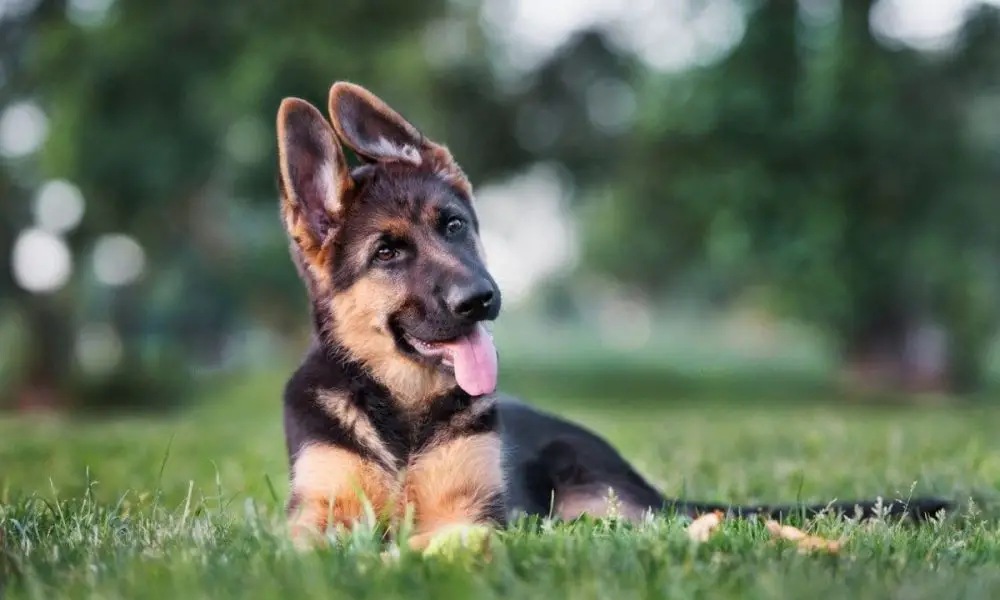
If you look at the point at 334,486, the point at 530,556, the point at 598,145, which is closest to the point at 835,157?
the point at 598,145

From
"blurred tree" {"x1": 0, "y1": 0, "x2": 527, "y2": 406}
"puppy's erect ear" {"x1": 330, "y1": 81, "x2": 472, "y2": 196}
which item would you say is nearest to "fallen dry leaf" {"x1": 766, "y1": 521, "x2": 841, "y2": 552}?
"puppy's erect ear" {"x1": 330, "y1": 81, "x2": 472, "y2": 196}

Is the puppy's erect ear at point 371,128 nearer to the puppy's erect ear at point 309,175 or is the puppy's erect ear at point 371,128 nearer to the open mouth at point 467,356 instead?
the puppy's erect ear at point 309,175

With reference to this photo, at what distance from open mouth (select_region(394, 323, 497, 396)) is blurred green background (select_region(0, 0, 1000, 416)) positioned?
11.1 meters

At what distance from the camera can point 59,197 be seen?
21.3 metres

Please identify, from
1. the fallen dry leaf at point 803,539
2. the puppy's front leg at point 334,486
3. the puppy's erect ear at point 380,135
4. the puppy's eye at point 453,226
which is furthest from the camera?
the puppy's erect ear at point 380,135

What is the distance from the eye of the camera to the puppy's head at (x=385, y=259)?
449 cm

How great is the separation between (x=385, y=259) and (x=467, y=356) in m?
0.60

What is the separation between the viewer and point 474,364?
4.48 m

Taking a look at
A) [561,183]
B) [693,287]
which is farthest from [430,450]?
[693,287]

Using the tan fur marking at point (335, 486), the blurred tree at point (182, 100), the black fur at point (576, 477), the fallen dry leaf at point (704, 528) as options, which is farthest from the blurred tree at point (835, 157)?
the tan fur marking at point (335, 486)

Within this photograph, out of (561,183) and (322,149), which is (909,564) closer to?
A: (322,149)

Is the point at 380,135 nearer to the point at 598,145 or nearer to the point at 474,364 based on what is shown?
the point at 474,364

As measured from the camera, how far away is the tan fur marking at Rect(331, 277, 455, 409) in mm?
4602

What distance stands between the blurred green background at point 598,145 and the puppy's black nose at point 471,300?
37.0 feet
